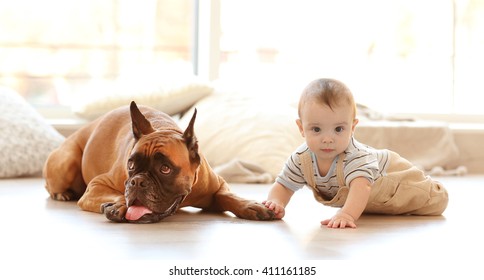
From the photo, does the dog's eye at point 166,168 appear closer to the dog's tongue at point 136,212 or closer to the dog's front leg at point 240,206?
the dog's tongue at point 136,212

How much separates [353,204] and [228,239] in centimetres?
41

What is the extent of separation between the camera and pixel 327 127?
241 centimetres

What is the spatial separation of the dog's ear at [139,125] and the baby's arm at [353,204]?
57 centimetres

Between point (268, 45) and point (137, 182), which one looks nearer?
point (137, 182)

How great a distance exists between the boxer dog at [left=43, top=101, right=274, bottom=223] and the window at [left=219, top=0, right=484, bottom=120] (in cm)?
210

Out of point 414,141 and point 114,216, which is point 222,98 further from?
point 114,216

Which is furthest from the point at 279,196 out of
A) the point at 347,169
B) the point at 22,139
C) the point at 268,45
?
the point at 268,45

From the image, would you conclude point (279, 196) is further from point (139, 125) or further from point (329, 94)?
point (139, 125)

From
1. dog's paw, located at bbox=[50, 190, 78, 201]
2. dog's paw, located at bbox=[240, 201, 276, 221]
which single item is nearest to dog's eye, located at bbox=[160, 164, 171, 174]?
dog's paw, located at bbox=[240, 201, 276, 221]

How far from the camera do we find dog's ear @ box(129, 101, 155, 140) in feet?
7.87

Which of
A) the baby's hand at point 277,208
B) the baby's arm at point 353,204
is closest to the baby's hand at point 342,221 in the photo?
the baby's arm at point 353,204

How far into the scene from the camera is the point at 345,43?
5.09m

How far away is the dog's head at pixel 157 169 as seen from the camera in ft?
7.54

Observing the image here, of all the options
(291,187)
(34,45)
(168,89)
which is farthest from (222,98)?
(291,187)
